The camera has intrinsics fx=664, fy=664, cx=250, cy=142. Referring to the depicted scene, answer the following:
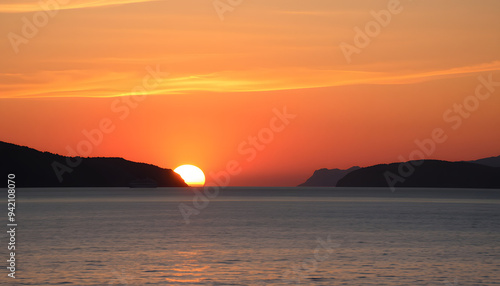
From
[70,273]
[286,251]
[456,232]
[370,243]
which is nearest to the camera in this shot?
[70,273]

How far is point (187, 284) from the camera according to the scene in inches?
1703

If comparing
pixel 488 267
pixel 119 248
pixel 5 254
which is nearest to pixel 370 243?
pixel 488 267

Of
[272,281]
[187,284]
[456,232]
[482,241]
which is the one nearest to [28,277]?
[187,284]

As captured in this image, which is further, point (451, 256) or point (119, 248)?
point (119, 248)

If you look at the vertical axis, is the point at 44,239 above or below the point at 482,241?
above

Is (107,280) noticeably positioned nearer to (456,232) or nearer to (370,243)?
(370,243)

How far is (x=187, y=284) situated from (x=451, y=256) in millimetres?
26445

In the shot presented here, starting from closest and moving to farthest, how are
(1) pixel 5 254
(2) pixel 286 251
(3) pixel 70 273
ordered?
(3) pixel 70 273
(1) pixel 5 254
(2) pixel 286 251

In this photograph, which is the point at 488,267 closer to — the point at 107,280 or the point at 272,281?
the point at 272,281

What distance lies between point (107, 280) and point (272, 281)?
1108 centimetres

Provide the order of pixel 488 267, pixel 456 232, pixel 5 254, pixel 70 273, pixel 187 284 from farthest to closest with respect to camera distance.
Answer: pixel 456 232
pixel 5 254
pixel 488 267
pixel 70 273
pixel 187 284

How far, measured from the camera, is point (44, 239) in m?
71.9

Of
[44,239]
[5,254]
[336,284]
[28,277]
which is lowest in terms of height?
[336,284]

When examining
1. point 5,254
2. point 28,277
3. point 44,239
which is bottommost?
point 28,277
